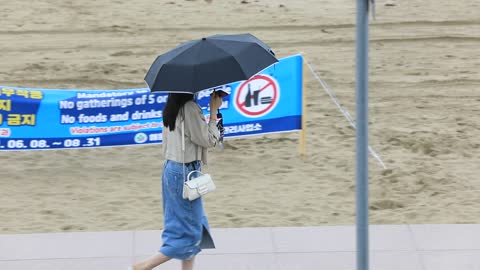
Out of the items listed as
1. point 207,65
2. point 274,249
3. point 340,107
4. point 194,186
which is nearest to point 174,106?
point 207,65

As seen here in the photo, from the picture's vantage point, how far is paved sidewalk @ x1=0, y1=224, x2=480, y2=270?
278 inches

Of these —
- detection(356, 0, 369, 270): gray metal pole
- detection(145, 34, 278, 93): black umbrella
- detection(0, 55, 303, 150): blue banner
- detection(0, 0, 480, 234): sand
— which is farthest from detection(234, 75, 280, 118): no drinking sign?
detection(356, 0, 369, 270): gray metal pole

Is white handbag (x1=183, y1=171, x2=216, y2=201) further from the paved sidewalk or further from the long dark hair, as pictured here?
the paved sidewalk

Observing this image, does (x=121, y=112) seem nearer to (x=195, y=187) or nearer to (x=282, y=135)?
(x=282, y=135)

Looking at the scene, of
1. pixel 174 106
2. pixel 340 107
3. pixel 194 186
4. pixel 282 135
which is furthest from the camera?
pixel 340 107

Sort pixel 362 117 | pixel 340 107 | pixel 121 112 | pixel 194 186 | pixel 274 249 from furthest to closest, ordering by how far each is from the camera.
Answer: pixel 340 107 < pixel 121 112 < pixel 274 249 < pixel 194 186 < pixel 362 117

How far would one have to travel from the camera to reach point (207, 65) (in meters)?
6.28

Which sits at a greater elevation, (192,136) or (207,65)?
(207,65)

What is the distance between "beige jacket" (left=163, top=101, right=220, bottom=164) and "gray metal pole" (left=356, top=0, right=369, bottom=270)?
2.06m

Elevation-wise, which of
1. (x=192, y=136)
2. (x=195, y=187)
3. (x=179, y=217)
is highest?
(x=192, y=136)

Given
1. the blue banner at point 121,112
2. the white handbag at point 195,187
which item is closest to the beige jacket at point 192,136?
the white handbag at point 195,187

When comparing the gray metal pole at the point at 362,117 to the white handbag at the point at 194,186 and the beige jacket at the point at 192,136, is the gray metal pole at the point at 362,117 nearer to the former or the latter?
the white handbag at the point at 194,186

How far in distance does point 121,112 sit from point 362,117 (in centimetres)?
573

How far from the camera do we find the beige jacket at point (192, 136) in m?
6.21
